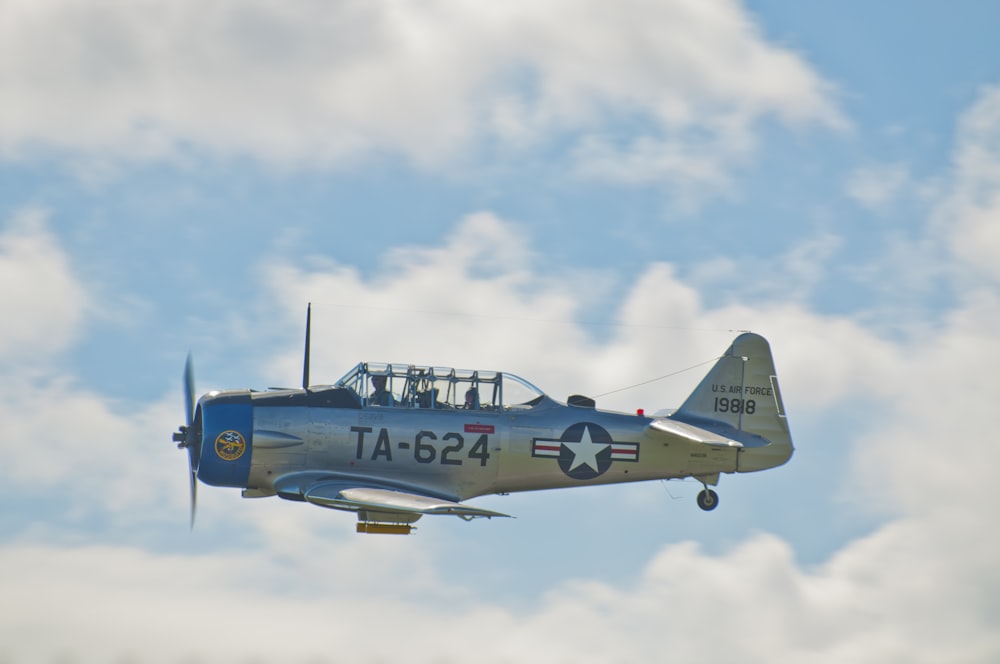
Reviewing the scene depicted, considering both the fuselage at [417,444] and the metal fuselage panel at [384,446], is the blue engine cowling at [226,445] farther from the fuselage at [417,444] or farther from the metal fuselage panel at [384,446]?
the metal fuselage panel at [384,446]

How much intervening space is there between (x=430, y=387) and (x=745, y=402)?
18.5 feet

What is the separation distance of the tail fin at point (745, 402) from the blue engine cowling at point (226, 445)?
24.1ft

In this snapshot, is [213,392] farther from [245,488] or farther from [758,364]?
[758,364]

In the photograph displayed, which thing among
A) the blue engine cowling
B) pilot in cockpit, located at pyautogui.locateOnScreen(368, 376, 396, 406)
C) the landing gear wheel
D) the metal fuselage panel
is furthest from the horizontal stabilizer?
the blue engine cowling

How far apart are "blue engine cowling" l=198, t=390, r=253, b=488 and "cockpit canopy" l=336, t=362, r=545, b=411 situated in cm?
167

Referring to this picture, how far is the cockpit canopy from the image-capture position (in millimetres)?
26578

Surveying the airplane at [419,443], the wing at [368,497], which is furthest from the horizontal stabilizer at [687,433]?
the wing at [368,497]

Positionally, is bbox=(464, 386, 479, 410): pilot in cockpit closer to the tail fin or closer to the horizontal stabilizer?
the horizontal stabilizer

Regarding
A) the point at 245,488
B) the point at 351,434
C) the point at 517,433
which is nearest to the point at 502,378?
the point at 517,433

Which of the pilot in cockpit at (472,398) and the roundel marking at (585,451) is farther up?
the pilot in cockpit at (472,398)

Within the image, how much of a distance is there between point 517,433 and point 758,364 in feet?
15.9

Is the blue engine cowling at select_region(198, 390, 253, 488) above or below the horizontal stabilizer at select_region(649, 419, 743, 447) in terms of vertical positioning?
below

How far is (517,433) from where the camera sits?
26734mm

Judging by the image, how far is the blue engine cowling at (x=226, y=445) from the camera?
25953mm
